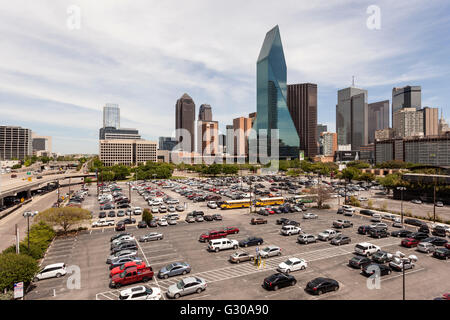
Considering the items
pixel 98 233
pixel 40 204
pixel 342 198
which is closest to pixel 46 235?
pixel 98 233

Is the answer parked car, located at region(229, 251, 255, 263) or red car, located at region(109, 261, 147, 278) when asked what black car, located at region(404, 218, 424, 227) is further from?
red car, located at region(109, 261, 147, 278)

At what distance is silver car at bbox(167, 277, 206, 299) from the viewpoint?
67.0ft

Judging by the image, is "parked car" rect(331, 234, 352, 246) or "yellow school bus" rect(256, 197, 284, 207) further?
"yellow school bus" rect(256, 197, 284, 207)

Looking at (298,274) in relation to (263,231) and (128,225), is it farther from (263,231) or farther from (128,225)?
(128,225)

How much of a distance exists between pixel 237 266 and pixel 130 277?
10.1m

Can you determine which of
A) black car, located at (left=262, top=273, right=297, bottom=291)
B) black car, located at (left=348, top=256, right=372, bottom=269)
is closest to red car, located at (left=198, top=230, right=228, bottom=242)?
black car, located at (left=262, top=273, right=297, bottom=291)

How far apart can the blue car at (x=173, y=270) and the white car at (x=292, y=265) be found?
878cm

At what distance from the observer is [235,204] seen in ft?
182

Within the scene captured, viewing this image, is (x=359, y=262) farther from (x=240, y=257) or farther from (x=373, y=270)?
(x=240, y=257)

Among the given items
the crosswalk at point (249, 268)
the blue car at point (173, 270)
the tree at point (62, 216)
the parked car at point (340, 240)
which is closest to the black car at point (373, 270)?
the crosswalk at point (249, 268)

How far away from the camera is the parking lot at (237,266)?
2094cm

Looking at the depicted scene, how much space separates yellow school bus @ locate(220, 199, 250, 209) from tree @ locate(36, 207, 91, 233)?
1028 inches
